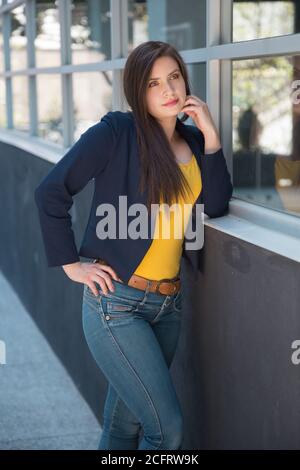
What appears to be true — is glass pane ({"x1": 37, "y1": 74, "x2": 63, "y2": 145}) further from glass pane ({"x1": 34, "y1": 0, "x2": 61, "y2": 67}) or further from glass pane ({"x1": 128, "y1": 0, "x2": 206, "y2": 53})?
glass pane ({"x1": 128, "y1": 0, "x2": 206, "y2": 53})

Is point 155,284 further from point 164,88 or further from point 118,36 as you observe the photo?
point 118,36

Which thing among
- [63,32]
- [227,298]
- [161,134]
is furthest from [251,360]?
[63,32]

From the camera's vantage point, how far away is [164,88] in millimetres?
2586

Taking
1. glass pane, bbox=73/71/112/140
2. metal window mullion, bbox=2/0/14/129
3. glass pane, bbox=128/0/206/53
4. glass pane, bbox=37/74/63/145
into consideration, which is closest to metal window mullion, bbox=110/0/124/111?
glass pane, bbox=128/0/206/53

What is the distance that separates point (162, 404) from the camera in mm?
2613

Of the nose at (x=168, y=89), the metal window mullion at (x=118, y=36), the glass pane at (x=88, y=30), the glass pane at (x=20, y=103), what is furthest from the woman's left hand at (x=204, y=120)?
the glass pane at (x=20, y=103)

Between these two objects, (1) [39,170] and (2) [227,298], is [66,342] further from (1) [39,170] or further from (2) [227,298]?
(2) [227,298]

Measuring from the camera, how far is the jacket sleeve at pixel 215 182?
2711 millimetres

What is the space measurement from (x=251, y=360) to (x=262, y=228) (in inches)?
16.3

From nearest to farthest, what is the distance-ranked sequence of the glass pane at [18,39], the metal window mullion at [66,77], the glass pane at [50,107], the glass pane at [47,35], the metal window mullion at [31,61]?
the metal window mullion at [66,77] < the glass pane at [47,35] < the glass pane at [50,107] < the metal window mullion at [31,61] < the glass pane at [18,39]

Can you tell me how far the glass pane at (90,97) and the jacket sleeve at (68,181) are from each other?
1.69 m

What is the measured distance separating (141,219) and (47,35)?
3.30m

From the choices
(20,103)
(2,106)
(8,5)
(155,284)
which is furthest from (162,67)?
(2,106)

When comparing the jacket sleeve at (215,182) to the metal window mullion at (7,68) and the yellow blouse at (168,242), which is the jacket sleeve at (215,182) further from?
the metal window mullion at (7,68)
